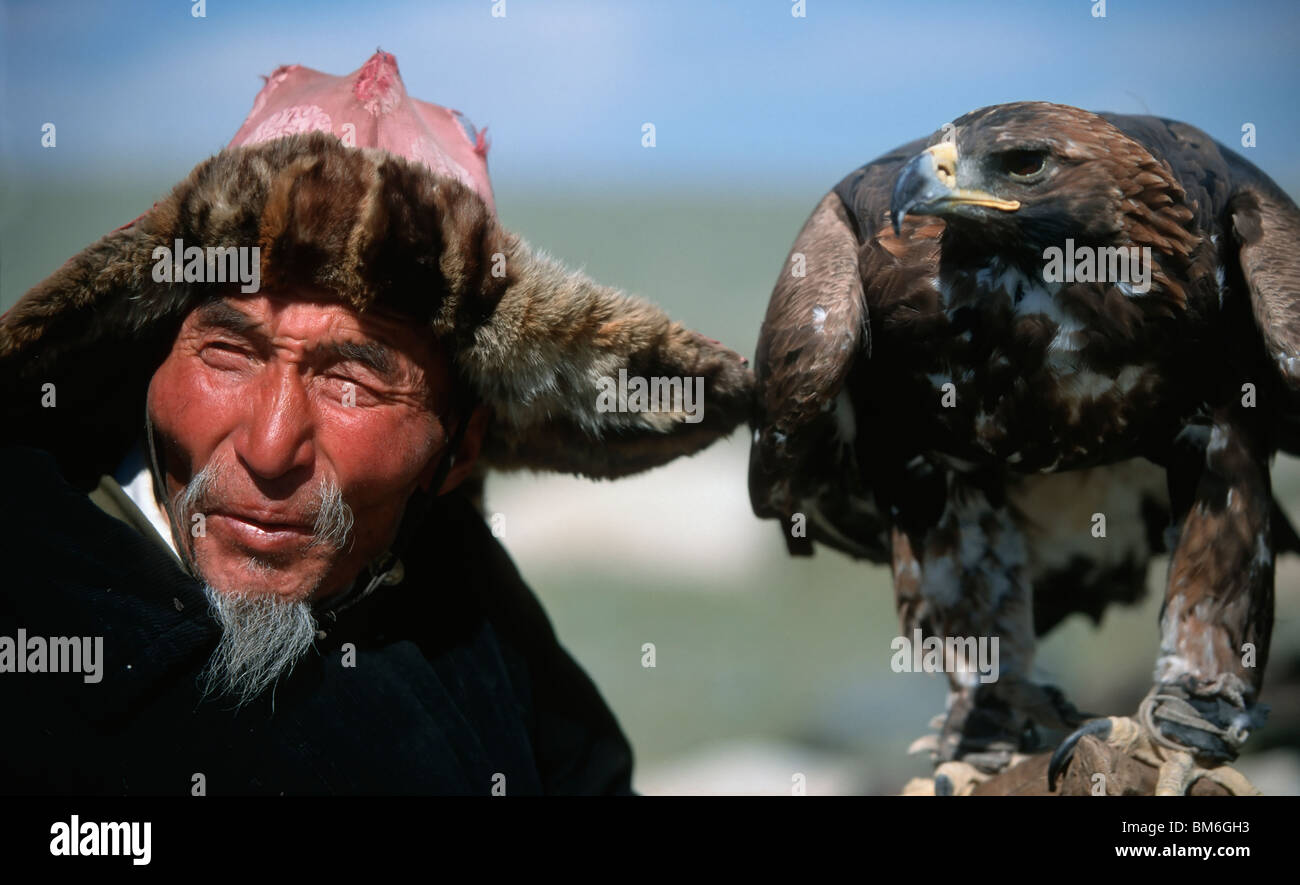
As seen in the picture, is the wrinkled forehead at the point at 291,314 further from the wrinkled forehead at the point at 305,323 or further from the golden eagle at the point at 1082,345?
the golden eagle at the point at 1082,345

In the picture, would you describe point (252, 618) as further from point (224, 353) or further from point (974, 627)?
point (974, 627)

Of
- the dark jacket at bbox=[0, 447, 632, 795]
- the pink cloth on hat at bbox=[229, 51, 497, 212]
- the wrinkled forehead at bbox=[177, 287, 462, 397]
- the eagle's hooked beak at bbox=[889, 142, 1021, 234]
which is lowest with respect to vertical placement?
the dark jacket at bbox=[0, 447, 632, 795]

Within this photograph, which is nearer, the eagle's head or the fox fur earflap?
the fox fur earflap

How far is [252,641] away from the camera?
79.4 inches

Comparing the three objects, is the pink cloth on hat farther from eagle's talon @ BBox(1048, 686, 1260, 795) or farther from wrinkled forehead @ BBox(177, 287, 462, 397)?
eagle's talon @ BBox(1048, 686, 1260, 795)

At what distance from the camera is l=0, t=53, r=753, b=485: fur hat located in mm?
1933

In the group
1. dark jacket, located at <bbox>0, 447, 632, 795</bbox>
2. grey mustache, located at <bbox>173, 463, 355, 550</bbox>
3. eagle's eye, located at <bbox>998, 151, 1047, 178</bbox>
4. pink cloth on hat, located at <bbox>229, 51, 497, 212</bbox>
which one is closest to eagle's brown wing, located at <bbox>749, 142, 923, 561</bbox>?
eagle's eye, located at <bbox>998, 151, 1047, 178</bbox>

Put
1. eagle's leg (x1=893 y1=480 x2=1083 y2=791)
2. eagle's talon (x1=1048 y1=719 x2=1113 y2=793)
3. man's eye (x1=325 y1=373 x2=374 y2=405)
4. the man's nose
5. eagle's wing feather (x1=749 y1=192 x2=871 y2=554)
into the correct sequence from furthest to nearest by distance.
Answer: eagle's leg (x1=893 y1=480 x2=1083 y2=791), eagle's talon (x1=1048 y1=719 x2=1113 y2=793), eagle's wing feather (x1=749 y1=192 x2=871 y2=554), man's eye (x1=325 y1=373 x2=374 y2=405), the man's nose

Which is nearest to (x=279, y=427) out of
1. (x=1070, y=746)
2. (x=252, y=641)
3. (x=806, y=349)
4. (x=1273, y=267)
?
(x=252, y=641)

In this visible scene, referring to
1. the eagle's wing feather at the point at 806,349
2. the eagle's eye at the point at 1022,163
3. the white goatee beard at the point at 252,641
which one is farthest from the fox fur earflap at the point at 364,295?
the eagle's eye at the point at 1022,163

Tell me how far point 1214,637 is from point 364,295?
207 centimetres

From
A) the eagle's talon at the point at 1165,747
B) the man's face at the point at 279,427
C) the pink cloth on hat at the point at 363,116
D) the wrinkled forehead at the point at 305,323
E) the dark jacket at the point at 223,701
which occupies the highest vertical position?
the pink cloth on hat at the point at 363,116

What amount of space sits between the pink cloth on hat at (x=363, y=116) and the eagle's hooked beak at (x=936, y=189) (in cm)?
A: 91

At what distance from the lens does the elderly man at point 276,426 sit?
1.92 meters
